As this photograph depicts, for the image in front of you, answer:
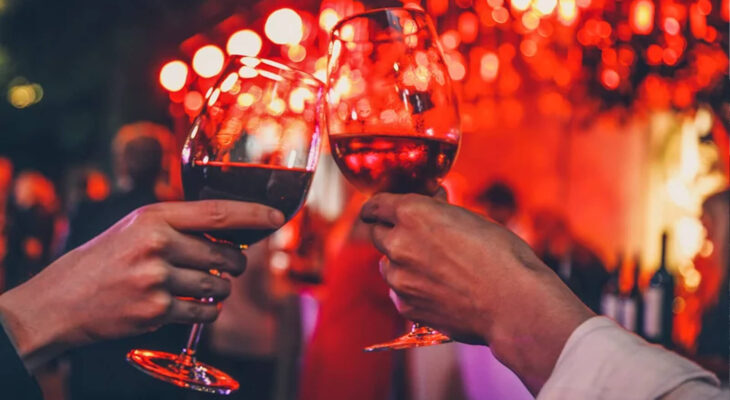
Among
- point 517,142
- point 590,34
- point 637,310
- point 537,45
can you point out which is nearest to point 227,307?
point 637,310

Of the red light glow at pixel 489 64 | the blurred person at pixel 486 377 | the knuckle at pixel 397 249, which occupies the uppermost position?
the red light glow at pixel 489 64

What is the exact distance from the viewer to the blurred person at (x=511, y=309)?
74cm

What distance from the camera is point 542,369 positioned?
2.79 feet

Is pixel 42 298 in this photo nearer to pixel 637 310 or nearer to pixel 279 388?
pixel 637 310

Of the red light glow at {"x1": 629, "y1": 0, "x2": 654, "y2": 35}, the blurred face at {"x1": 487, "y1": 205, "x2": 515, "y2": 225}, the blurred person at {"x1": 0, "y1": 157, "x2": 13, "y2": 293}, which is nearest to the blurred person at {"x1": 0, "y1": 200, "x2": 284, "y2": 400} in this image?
the blurred face at {"x1": 487, "y1": 205, "x2": 515, "y2": 225}

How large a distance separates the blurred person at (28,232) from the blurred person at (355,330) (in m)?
2.68

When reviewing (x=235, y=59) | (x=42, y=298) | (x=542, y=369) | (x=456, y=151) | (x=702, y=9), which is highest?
(x=702, y=9)

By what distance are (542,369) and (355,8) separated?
5368 mm

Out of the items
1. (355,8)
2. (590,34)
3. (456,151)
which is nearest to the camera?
(456,151)

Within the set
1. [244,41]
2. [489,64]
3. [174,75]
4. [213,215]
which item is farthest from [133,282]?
[174,75]

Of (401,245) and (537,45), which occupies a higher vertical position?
(537,45)

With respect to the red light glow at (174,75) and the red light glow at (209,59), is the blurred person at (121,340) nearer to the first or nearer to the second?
the red light glow at (209,59)

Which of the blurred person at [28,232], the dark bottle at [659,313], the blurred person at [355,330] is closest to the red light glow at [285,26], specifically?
the blurred person at [28,232]

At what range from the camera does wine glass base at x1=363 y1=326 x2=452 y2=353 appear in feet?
3.22
